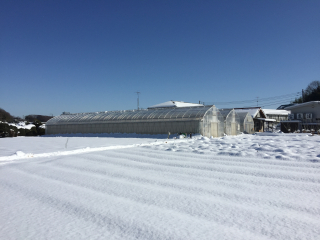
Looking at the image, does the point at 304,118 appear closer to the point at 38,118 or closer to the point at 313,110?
the point at 313,110

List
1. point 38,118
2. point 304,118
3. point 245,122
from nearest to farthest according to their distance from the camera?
point 245,122, point 304,118, point 38,118

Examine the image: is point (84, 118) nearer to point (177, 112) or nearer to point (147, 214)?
point (177, 112)

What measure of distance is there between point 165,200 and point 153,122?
19.2m

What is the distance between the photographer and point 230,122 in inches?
1028

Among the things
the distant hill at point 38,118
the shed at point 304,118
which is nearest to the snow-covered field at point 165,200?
the shed at point 304,118

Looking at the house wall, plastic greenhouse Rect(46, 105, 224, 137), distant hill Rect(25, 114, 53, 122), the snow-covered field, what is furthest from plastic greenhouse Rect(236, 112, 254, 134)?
distant hill Rect(25, 114, 53, 122)

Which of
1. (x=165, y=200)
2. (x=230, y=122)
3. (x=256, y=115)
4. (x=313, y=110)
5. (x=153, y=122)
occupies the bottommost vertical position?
(x=165, y=200)

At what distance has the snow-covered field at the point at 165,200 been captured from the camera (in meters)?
3.66

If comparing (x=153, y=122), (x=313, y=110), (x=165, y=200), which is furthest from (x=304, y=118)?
(x=165, y=200)

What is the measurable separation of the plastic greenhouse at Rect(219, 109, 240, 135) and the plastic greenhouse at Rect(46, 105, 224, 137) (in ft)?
3.72

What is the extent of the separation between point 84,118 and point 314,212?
2882cm

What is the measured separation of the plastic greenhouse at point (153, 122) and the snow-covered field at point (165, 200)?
13132 mm

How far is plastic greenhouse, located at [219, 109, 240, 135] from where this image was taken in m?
25.2

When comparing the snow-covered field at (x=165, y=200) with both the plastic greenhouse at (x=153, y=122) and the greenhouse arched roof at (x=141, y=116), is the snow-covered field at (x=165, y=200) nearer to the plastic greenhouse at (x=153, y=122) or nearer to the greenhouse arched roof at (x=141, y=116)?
the plastic greenhouse at (x=153, y=122)
